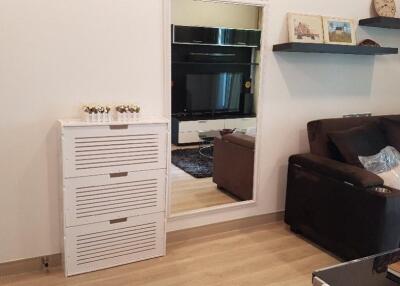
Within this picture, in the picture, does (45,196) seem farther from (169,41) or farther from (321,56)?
(321,56)

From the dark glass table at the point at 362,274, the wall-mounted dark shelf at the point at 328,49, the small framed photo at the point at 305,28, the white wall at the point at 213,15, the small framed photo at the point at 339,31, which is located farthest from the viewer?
the small framed photo at the point at 339,31

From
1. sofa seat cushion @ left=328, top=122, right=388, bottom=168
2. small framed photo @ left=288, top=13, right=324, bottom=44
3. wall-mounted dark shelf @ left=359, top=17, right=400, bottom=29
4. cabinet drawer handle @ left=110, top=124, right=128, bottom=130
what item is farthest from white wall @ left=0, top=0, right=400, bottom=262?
sofa seat cushion @ left=328, top=122, right=388, bottom=168

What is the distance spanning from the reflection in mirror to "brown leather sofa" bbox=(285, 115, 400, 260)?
0.44 m

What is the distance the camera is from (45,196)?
2.35 meters

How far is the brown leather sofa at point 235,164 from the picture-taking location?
315 cm

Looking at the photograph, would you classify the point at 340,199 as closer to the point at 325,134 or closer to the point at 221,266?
the point at 325,134

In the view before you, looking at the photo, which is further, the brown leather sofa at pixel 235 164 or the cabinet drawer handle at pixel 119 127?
the brown leather sofa at pixel 235 164

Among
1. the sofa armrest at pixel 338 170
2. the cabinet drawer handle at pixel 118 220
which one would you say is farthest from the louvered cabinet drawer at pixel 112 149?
the sofa armrest at pixel 338 170

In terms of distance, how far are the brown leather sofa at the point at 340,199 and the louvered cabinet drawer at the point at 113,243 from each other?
1103mm

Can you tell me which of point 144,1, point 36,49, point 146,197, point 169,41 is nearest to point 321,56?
point 169,41

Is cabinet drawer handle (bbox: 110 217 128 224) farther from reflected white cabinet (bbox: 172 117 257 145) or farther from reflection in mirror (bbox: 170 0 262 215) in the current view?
reflected white cabinet (bbox: 172 117 257 145)

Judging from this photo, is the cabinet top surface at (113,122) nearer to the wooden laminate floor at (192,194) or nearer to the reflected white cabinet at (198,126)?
the reflected white cabinet at (198,126)

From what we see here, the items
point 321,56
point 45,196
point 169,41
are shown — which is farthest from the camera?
point 321,56

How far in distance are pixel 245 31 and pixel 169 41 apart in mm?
728
